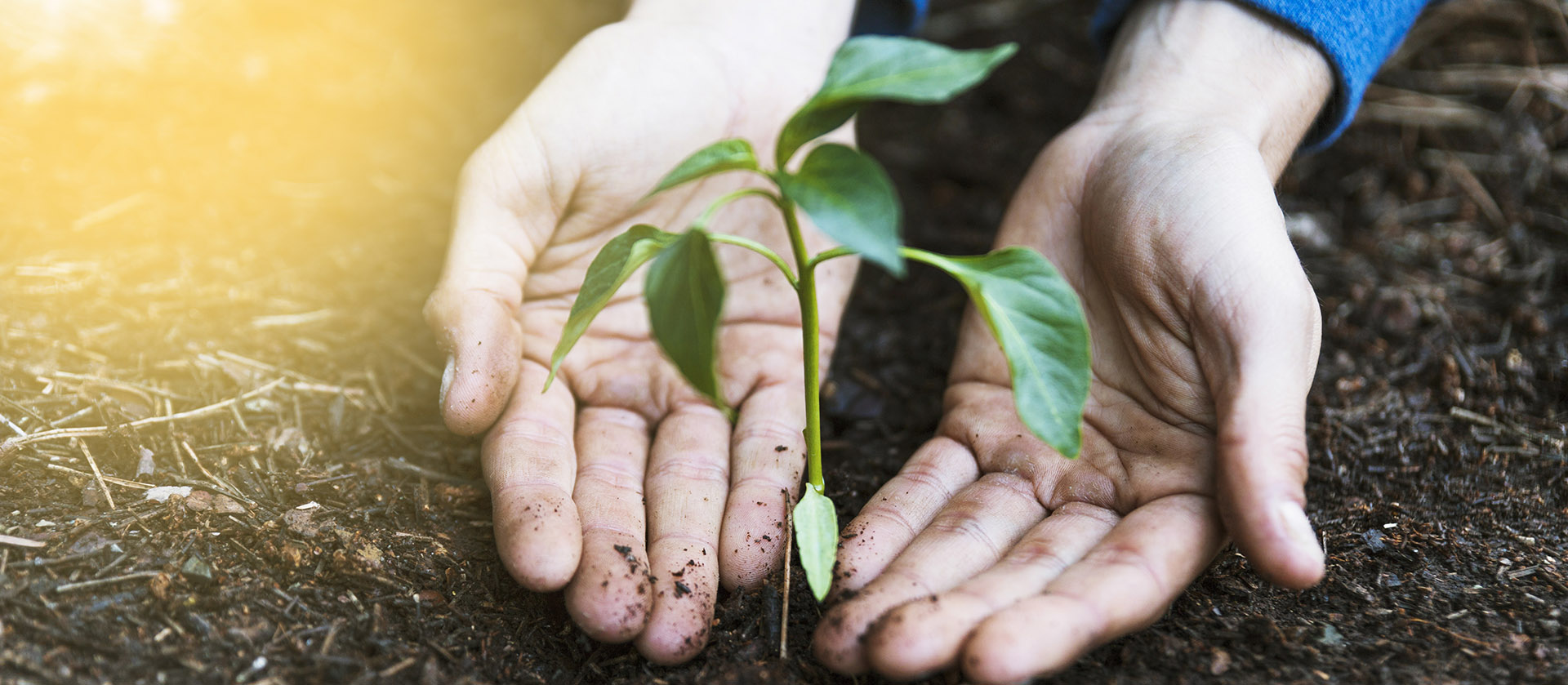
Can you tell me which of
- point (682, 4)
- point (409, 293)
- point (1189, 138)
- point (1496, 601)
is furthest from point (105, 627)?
point (1496, 601)

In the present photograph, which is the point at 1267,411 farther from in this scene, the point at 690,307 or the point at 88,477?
the point at 88,477

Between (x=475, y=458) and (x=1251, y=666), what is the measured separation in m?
1.74

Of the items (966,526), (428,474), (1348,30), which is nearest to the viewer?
(966,526)

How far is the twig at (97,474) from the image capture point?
198cm

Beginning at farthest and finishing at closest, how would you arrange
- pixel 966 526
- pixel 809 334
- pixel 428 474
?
pixel 428 474 < pixel 966 526 < pixel 809 334

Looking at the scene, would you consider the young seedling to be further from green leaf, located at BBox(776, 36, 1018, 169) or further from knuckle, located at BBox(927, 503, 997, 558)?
knuckle, located at BBox(927, 503, 997, 558)

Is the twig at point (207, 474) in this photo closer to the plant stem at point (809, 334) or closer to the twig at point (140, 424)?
the twig at point (140, 424)

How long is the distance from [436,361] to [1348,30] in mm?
2606

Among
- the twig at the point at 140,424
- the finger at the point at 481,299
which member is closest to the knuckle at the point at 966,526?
the finger at the point at 481,299

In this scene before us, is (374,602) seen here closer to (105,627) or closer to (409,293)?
(105,627)

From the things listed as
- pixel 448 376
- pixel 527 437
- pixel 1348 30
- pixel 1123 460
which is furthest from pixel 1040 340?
pixel 1348 30

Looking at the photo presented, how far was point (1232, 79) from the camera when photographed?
8.24 feet

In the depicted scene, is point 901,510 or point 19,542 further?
point 901,510

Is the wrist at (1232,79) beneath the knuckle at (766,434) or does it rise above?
above
